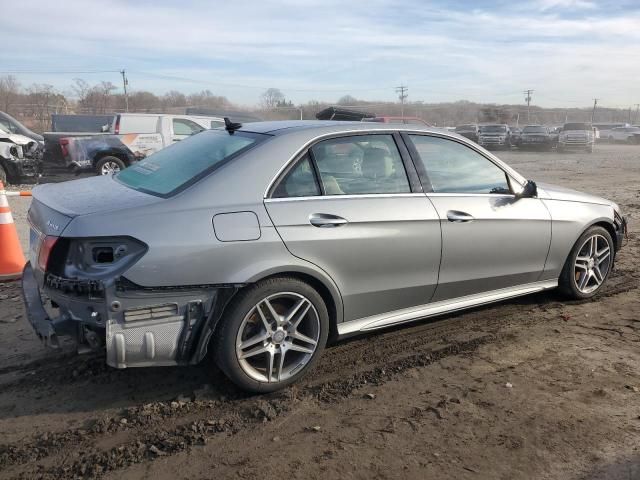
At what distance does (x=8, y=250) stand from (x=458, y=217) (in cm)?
444

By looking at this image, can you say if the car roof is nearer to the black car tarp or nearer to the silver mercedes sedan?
the silver mercedes sedan

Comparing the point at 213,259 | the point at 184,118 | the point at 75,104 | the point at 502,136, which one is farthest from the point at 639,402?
the point at 75,104

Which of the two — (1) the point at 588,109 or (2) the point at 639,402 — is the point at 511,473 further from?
(1) the point at 588,109

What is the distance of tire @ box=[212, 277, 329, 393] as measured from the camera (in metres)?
3.25

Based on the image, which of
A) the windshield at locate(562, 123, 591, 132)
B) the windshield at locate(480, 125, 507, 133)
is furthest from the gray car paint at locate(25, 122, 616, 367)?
the windshield at locate(562, 123, 591, 132)

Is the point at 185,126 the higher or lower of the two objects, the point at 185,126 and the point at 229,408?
the higher

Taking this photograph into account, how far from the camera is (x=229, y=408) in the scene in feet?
10.9

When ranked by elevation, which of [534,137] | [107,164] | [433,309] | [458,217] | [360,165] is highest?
[534,137]

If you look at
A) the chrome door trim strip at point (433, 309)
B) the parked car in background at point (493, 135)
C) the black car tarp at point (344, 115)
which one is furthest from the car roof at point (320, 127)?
the parked car in background at point (493, 135)

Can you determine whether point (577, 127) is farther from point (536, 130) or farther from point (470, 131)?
point (470, 131)

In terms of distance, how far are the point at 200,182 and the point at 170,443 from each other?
147cm

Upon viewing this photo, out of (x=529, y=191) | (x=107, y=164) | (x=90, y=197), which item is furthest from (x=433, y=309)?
(x=107, y=164)

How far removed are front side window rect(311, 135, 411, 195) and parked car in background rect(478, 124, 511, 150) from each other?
3036 cm

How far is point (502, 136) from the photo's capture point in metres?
32.9
